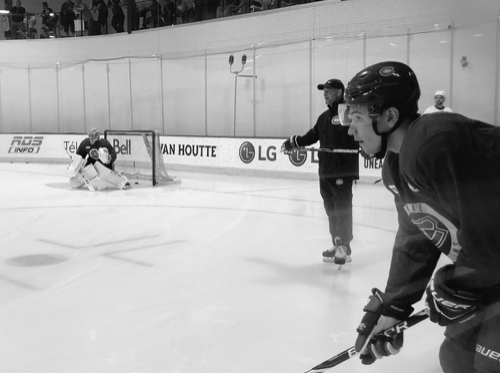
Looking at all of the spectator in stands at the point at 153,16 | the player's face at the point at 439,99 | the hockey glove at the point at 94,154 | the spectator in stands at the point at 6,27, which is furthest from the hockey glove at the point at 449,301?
the spectator in stands at the point at 6,27

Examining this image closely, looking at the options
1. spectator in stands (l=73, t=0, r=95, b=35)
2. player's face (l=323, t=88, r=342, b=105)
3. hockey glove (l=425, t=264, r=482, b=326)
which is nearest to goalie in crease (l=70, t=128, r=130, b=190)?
player's face (l=323, t=88, r=342, b=105)

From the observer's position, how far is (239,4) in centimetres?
1355

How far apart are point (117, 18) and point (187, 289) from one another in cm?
1362

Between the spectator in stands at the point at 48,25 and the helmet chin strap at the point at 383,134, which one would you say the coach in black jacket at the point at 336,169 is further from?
the spectator in stands at the point at 48,25

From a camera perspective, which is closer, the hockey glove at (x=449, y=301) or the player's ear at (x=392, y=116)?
the hockey glove at (x=449, y=301)

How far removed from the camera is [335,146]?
412 centimetres

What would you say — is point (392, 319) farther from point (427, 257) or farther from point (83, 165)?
point (83, 165)

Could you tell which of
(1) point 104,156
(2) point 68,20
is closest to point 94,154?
(1) point 104,156

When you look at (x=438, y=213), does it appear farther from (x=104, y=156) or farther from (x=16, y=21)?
(x=16, y=21)

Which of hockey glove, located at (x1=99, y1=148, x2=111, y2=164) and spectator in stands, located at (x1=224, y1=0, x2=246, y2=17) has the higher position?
spectator in stands, located at (x1=224, y1=0, x2=246, y2=17)

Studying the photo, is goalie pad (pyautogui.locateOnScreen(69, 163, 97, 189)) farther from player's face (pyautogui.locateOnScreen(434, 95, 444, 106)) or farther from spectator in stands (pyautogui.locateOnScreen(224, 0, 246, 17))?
spectator in stands (pyautogui.locateOnScreen(224, 0, 246, 17))

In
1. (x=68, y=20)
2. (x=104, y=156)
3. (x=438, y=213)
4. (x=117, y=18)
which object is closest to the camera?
(x=438, y=213)

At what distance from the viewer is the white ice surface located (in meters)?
2.52

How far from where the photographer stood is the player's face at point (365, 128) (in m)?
1.34
